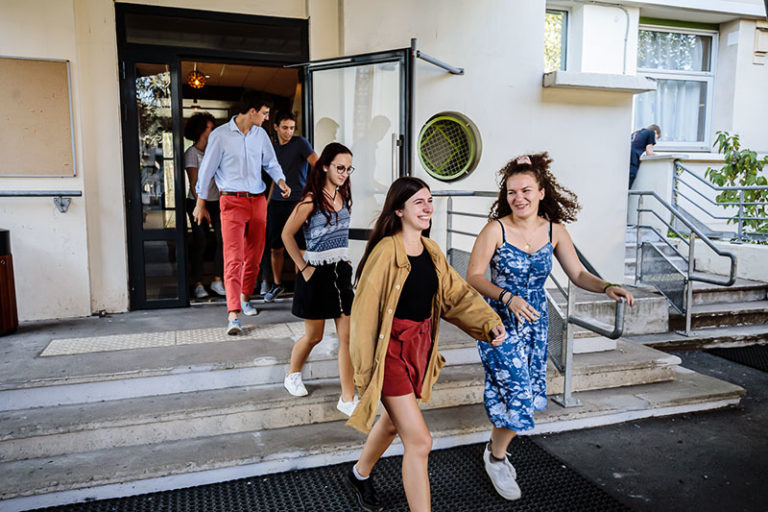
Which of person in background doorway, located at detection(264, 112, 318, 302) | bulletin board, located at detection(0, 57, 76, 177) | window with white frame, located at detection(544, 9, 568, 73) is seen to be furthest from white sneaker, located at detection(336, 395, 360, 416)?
window with white frame, located at detection(544, 9, 568, 73)

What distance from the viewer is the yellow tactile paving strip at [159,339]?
12.6ft

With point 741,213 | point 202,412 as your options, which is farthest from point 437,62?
point 741,213

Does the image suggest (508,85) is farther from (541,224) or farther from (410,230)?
(410,230)

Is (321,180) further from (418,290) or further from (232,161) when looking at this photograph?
(232,161)

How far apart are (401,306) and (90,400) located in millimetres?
2120

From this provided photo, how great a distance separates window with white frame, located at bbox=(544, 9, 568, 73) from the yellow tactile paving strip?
4640 mm

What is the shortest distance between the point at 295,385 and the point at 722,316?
4.91m

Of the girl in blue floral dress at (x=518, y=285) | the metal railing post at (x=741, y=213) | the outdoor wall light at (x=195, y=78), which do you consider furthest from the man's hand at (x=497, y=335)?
the outdoor wall light at (x=195, y=78)

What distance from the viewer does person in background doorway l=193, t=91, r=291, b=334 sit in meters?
4.14

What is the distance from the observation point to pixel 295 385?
3400 millimetres

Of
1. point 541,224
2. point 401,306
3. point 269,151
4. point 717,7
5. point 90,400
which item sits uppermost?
point 717,7

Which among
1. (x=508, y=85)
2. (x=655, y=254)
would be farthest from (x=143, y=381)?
(x=655, y=254)

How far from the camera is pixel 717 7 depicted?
8211 millimetres

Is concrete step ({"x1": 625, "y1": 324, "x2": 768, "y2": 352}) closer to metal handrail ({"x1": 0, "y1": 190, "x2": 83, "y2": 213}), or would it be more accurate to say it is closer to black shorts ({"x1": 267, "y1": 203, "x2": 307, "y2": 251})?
black shorts ({"x1": 267, "y1": 203, "x2": 307, "y2": 251})
